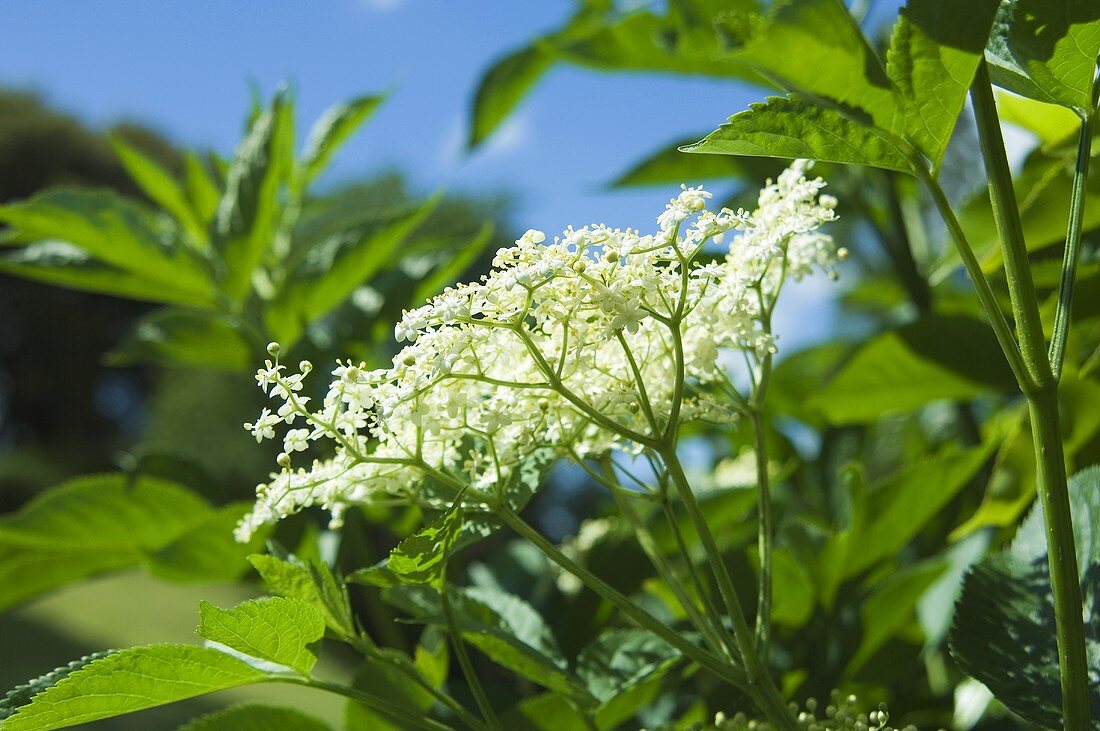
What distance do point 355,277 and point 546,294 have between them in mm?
615

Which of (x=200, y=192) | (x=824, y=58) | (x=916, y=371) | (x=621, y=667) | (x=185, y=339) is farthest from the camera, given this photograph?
(x=200, y=192)

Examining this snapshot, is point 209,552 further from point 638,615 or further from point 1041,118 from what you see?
point 1041,118

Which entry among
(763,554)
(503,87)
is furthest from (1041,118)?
(503,87)

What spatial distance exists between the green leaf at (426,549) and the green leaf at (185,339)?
28.2 inches

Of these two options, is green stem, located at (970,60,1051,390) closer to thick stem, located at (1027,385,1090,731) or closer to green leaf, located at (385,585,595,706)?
thick stem, located at (1027,385,1090,731)

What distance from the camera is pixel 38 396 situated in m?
16.1

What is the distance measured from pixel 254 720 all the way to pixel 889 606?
1.65ft

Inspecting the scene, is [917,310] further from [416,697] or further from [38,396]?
[38,396]

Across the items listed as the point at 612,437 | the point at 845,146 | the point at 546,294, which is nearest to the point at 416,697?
the point at 612,437

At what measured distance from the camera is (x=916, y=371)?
0.94 meters

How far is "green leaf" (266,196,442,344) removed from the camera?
1.04 m

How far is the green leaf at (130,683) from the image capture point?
473mm

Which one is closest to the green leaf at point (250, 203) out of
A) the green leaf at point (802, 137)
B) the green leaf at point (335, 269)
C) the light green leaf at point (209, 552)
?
the green leaf at point (335, 269)

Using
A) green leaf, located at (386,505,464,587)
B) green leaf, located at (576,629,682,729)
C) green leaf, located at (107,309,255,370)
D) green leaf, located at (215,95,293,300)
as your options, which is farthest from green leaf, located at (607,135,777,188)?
green leaf, located at (386,505,464,587)
